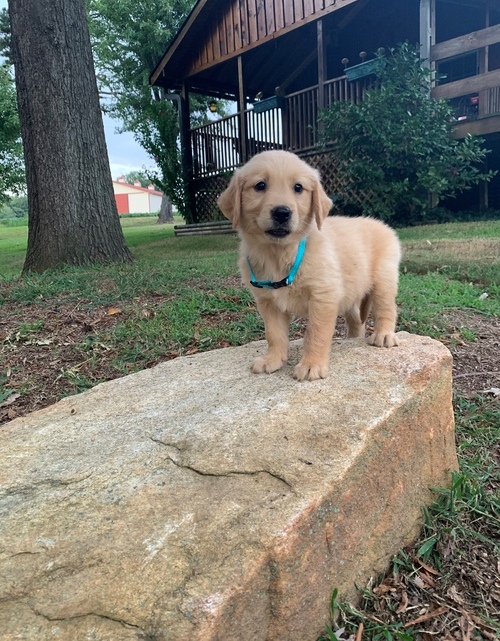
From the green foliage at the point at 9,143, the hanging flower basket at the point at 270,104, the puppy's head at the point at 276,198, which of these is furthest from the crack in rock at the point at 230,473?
the green foliage at the point at 9,143

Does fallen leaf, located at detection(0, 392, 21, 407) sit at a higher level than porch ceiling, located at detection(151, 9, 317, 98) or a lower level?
lower

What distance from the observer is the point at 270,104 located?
562 inches

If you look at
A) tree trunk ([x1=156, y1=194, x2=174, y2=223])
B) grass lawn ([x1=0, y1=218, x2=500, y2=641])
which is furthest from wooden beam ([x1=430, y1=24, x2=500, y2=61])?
tree trunk ([x1=156, y1=194, x2=174, y2=223])

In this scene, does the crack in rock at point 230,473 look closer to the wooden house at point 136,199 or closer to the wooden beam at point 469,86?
the wooden beam at point 469,86

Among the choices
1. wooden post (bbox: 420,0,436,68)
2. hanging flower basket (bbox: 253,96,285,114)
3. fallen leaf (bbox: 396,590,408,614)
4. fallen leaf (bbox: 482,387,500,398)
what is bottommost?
fallen leaf (bbox: 396,590,408,614)

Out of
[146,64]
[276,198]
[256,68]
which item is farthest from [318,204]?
[146,64]

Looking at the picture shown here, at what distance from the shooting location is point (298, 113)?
14.1m

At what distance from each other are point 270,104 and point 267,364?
13053mm

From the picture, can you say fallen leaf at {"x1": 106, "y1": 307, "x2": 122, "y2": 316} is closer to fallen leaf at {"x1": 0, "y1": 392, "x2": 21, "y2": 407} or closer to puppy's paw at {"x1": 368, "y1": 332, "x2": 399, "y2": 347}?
fallen leaf at {"x1": 0, "y1": 392, "x2": 21, "y2": 407}

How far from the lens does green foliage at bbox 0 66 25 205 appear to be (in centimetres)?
2166

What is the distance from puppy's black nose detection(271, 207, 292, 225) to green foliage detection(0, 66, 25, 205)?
2280cm

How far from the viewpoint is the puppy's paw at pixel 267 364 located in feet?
9.10

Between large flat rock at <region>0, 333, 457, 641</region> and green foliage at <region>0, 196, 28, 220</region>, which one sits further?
green foliage at <region>0, 196, 28, 220</region>

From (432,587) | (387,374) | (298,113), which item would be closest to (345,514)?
(432,587)
